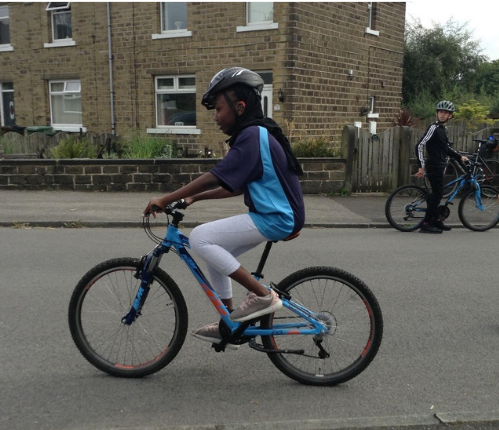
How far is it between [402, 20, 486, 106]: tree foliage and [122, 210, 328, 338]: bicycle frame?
81.4 feet

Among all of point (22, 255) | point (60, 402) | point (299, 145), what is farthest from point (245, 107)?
point (299, 145)

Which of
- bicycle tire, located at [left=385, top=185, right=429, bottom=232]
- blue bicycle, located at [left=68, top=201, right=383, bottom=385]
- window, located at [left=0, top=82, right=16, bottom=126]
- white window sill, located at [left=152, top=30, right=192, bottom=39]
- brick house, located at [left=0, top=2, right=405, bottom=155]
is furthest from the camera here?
window, located at [left=0, top=82, right=16, bottom=126]

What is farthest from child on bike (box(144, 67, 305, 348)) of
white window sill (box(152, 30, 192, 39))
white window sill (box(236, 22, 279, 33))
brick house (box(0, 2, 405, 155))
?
white window sill (box(152, 30, 192, 39))

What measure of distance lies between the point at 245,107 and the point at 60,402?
2.08 meters

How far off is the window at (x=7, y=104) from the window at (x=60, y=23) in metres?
2.90

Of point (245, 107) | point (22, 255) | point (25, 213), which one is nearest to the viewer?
point (245, 107)

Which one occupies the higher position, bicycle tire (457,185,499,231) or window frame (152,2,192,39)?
window frame (152,2,192,39)

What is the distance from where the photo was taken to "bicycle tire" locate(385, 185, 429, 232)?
29.4ft

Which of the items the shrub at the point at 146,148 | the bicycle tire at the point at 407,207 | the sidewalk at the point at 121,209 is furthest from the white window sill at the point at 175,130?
the bicycle tire at the point at 407,207

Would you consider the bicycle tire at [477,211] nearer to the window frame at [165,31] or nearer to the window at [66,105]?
the window frame at [165,31]

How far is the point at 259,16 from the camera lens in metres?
16.7

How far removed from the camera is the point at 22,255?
7180 mm

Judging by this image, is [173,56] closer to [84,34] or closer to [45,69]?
[84,34]

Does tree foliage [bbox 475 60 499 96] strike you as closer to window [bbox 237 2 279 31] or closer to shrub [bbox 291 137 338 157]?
window [bbox 237 2 279 31]
